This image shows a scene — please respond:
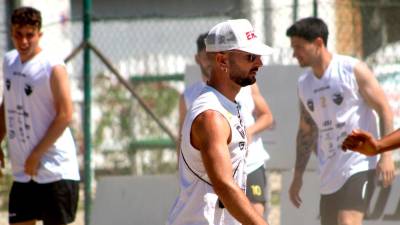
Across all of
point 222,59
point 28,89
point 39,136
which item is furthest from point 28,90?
point 222,59

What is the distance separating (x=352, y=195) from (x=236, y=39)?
3045 mm

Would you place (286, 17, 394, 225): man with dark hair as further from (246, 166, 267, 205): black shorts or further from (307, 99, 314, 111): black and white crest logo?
(246, 166, 267, 205): black shorts

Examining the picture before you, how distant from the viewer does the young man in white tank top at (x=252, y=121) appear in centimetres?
874

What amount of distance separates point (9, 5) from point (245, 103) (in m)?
6.10

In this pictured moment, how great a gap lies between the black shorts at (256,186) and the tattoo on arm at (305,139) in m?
0.46

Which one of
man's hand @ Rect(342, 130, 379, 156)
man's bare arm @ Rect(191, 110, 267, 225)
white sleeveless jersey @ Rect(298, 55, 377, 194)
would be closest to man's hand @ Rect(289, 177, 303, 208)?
white sleeveless jersey @ Rect(298, 55, 377, 194)

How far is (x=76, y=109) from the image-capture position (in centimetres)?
1302

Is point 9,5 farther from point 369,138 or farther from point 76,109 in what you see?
point 369,138

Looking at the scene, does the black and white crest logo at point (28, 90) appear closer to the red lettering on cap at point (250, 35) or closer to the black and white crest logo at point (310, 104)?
the black and white crest logo at point (310, 104)

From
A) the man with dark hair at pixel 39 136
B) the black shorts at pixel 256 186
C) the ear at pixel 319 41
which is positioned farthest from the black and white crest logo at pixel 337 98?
the man with dark hair at pixel 39 136

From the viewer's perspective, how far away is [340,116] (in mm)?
8648

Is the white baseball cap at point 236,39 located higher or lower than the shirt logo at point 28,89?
higher

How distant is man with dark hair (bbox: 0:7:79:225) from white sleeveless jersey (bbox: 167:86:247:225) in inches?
101

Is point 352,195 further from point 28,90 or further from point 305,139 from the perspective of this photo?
point 28,90
